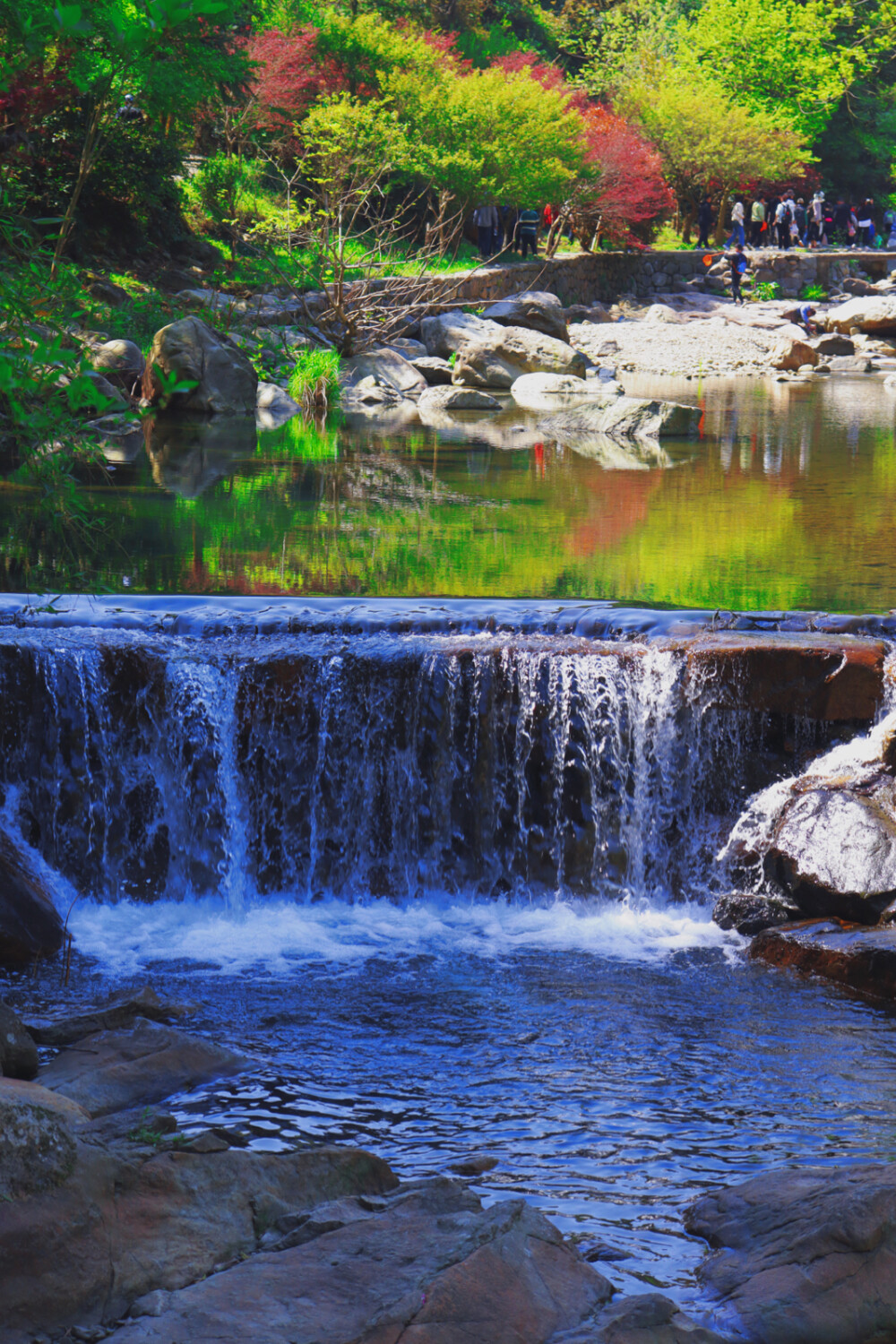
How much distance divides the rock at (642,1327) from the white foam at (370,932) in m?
3.24

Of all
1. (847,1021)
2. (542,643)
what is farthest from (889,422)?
(847,1021)

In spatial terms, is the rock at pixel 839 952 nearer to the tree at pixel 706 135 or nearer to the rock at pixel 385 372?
the rock at pixel 385 372

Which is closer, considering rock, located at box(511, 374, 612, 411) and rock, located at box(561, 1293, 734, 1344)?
rock, located at box(561, 1293, 734, 1344)

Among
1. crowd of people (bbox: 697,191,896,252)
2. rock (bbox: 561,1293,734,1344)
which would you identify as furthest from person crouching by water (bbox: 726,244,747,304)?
rock (bbox: 561,1293,734,1344)

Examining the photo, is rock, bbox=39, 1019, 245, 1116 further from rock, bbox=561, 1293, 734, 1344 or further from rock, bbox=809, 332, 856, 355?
rock, bbox=809, 332, 856, 355

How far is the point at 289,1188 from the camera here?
3.68 meters

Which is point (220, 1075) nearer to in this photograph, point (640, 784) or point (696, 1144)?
point (696, 1144)

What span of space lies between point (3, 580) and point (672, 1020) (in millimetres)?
5865

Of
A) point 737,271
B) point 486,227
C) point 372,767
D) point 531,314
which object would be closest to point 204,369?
point 531,314

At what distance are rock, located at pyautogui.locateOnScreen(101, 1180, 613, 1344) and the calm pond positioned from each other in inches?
163

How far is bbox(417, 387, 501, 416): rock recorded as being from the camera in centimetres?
2138

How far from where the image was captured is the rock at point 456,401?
842 inches

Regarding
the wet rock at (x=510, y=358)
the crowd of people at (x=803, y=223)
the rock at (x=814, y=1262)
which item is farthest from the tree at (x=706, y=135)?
the rock at (x=814, y=1262)

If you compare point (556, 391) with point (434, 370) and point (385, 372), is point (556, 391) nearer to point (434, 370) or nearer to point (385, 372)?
point (434, 370)
